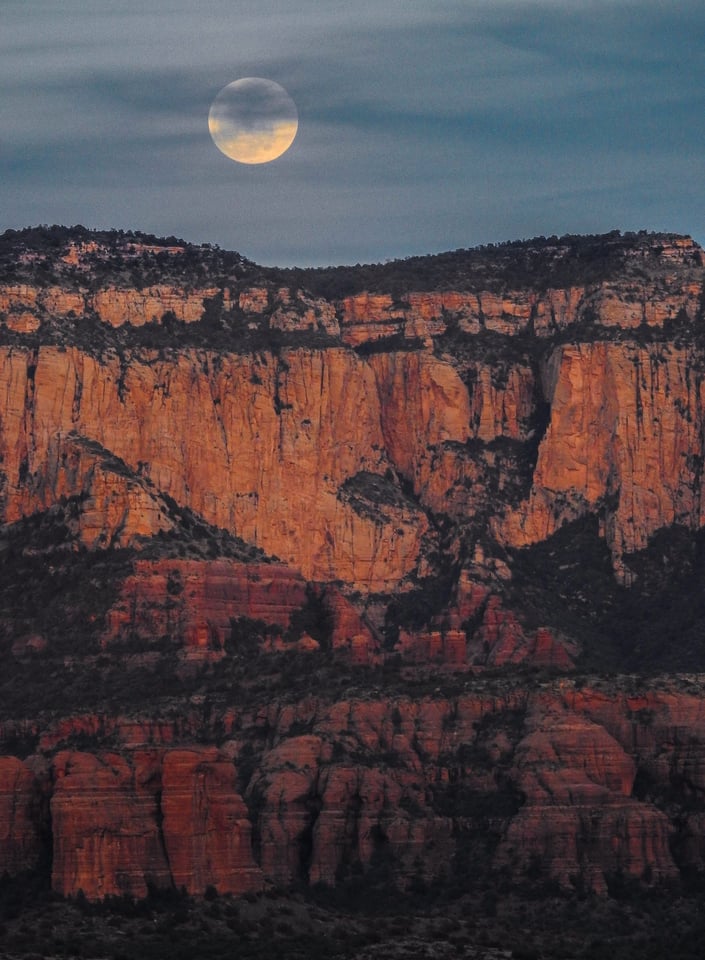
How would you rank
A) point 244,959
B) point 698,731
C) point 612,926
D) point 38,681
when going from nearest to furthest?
point 244,959
point 612,926
point 698,731
point 38,681

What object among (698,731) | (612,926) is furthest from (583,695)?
(612,926)

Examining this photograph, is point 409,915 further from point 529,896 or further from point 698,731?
point 698,731

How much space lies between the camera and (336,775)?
582 feet

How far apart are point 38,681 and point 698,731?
29.5 meters

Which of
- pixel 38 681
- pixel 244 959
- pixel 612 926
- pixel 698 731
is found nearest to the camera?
pixel 244 959

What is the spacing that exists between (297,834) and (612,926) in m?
14.1

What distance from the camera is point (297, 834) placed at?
176m

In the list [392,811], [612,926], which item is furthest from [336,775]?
[612,926]

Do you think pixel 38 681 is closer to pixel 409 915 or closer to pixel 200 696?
pixel 200 696

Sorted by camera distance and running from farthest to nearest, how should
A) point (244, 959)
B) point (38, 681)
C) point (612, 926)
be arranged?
1. point (38, 681)
2. point (612, 926)
3. point (244, 959)

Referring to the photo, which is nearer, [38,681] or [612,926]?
[612,926]

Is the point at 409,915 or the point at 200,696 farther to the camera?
the point at 200,696

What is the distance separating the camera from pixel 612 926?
168500mm

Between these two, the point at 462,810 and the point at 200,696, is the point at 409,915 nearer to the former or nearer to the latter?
the point at 462,810
